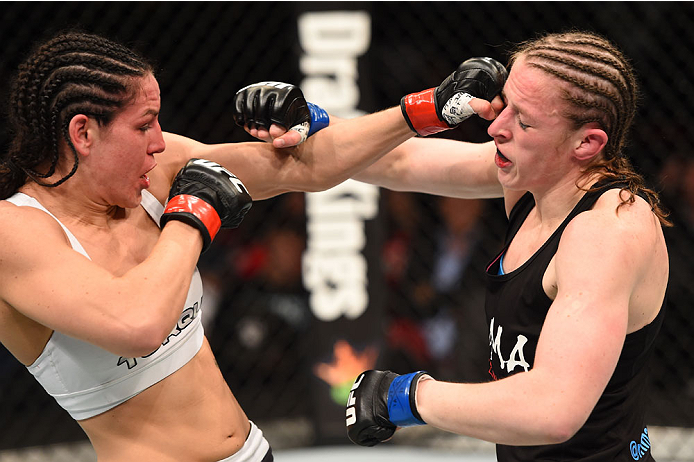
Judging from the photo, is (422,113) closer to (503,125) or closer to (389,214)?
(503,125)

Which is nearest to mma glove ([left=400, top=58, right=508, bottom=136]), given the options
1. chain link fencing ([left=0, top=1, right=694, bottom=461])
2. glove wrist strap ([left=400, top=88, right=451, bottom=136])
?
glove wrist strap ([left=400, top=88, right=451, bottom=136])

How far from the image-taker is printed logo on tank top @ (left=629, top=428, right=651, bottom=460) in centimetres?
125

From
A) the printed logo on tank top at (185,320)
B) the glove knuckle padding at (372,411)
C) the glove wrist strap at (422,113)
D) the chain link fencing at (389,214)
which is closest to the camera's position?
the glove knuckle padding at (372,411)

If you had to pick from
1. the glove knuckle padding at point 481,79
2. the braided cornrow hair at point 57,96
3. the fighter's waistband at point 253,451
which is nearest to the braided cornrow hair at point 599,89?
the glove knuckle padding at point 481,79

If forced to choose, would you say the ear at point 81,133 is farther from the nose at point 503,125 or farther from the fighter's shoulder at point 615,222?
the fighter's shoulder at point 615,222

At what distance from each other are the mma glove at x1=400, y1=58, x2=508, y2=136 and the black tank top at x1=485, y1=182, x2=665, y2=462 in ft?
1.07

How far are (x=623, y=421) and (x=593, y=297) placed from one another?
29 cm

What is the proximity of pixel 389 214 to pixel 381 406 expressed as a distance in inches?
82.6

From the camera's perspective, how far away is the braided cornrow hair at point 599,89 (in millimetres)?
1214

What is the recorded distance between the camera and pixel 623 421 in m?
1.24

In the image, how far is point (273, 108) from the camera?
1537 millimetres

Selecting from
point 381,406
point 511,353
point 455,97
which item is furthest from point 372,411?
point 455,97

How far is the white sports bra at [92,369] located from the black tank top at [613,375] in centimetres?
61

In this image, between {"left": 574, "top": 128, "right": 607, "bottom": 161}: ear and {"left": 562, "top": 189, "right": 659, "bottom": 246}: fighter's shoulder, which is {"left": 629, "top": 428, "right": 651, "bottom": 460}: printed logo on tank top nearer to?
{"left": 562, "top": 189, "right": 659, "bottom": 246}: fighter's shoulder
